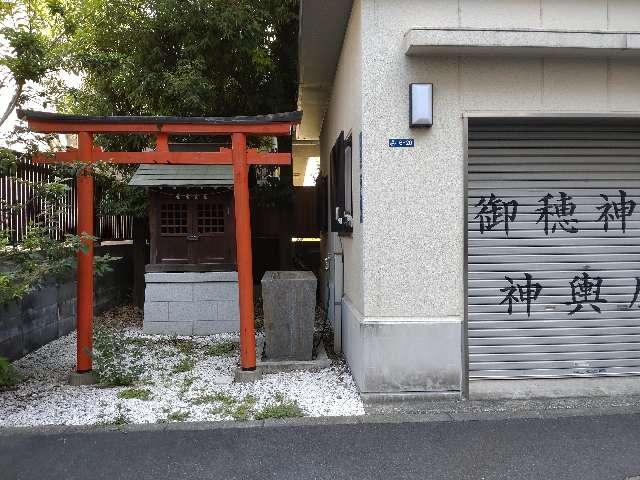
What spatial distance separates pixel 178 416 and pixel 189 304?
3989 mm

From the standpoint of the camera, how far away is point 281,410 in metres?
5.54

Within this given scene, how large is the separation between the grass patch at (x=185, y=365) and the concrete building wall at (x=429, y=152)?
256 cm

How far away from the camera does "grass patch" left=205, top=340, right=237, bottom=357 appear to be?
7.94 m

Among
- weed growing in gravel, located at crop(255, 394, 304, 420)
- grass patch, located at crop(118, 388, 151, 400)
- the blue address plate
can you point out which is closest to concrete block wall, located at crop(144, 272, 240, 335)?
grass patch, located at crop(118, 388, 151, 400)

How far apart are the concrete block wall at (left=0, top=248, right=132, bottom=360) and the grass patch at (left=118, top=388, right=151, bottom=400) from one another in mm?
2077

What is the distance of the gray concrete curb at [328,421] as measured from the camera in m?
5.14

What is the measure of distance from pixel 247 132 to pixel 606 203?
435cm

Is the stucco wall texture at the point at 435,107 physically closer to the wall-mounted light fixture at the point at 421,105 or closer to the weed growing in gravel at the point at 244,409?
the wall-mounted light fixture at the point at 421,105

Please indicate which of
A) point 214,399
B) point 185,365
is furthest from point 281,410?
point 185,365

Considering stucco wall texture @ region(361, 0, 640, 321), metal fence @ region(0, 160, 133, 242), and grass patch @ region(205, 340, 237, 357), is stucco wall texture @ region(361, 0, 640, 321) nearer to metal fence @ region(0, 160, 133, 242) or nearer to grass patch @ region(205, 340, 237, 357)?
grass patch @ region(205, 340, 237, 357)

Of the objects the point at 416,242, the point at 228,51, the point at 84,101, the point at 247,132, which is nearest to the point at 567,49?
Result: the point at 416,242

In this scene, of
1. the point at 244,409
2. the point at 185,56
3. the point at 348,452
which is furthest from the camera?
the point at 185,56

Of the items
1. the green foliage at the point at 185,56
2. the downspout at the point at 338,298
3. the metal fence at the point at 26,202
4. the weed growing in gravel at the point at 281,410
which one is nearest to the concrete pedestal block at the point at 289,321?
the downspout at the point at 338,298

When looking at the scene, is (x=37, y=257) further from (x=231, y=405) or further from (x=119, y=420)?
(x=231, y=405)
